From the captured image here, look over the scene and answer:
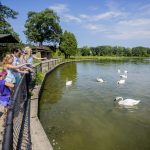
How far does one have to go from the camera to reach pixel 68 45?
259 feet

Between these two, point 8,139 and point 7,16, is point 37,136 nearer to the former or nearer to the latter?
point 8,139

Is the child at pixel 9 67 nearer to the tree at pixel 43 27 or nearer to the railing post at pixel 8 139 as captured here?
the railing post at pixel 8 139

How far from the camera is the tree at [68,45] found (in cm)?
7875

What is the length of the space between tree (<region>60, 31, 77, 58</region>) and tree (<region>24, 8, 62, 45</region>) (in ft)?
11.3

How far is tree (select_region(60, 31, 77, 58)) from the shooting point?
258 feet

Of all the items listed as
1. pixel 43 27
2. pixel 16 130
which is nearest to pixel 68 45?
pixel 43 27

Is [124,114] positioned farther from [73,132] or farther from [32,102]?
[32,102]

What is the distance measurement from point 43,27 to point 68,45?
1063 cm

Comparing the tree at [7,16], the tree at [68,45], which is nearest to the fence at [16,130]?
the tree at [7,16]

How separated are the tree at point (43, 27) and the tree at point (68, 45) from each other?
11.3ft

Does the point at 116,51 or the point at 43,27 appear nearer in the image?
the point at 43,27

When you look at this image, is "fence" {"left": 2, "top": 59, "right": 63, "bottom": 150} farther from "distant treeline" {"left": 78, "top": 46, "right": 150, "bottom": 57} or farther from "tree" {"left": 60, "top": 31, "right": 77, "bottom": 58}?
"distant treeline" {"left": 78, "top": 46, "right": 150, "bottom": 57}

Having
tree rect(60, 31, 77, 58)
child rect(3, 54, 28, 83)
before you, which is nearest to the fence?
child rect(3, 54, 28, 83)

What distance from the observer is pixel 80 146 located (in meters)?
Result: 7.10
